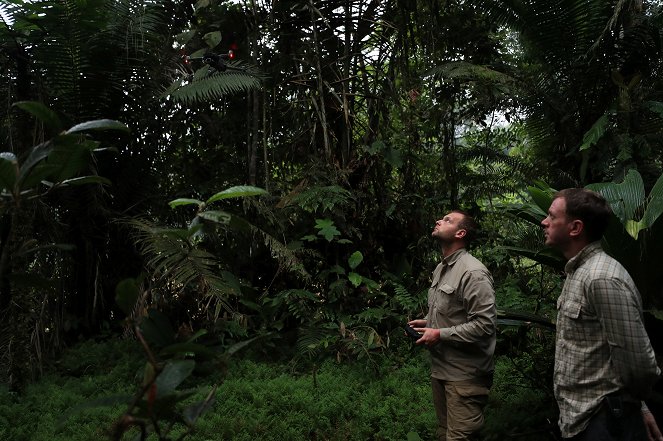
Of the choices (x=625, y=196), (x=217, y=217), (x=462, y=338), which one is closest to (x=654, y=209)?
(x=625, y=196)

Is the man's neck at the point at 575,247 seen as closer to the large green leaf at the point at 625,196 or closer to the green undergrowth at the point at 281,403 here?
the large green leaf at the point at 625,196

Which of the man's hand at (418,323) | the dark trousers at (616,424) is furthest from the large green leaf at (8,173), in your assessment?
the man's hand at (418,323)

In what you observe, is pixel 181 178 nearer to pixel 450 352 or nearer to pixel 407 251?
pixel 407 251

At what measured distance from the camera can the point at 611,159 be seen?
5.63 metres

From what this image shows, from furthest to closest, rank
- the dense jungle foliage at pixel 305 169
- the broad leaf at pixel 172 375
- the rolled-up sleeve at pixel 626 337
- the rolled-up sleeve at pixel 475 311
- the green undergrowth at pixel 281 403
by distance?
the dense jungle foliage at pixel 305 169 → the green undergrowth at pixel 281 403 → the rolled-up sleeve at pixel 475 311 → the rolled-up sleeve at pixel 626 337 → the broad leaf at pixel 172 375

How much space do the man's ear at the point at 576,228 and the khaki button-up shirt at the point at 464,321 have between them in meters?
1.05

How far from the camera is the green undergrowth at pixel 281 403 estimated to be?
416cm

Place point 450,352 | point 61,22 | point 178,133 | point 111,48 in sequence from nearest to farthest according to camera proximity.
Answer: point 450,352, point 61,22, point 111,48, point 178,133

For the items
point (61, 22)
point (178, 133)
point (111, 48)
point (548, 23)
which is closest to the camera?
point (61, 22)

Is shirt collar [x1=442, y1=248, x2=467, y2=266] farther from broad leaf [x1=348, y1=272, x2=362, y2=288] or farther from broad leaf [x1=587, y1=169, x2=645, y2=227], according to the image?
broad leaf [x1=348, y1=272, x2=362, y2=288]

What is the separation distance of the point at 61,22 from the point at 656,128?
5586 mm

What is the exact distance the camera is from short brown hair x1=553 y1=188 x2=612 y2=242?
2248 millimetres

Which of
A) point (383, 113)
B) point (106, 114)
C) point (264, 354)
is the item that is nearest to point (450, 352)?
point (264, 354)

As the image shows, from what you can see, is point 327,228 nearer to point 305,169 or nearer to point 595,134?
point 305,169
